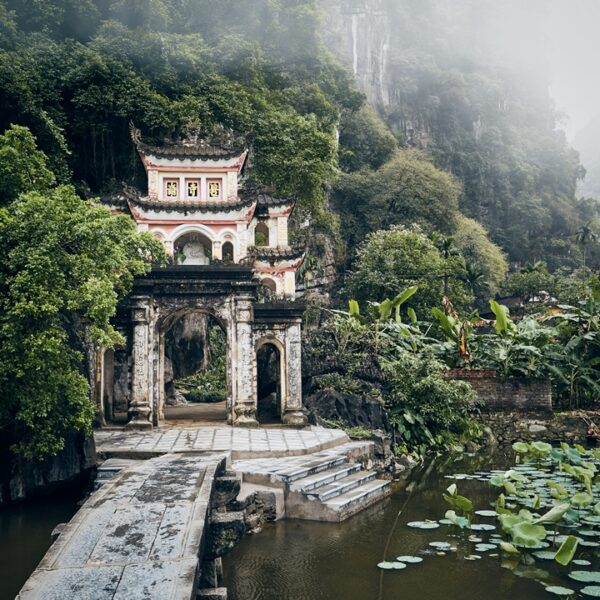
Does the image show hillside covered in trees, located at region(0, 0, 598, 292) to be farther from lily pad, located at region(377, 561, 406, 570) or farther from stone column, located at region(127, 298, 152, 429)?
lily pad, located at region(377, 561, 406, 570)

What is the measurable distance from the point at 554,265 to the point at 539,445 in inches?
1769

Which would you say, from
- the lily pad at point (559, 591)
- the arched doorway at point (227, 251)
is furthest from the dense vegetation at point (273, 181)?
the lily pad at point (559, 591)

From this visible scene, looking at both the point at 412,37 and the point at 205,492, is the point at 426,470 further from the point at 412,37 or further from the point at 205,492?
the point at 412,37

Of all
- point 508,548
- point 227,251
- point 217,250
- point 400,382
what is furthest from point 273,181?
point 508,548

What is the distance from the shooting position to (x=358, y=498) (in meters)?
9.80

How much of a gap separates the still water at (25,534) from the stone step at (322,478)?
137 inches

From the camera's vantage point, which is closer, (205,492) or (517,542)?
(205,492)

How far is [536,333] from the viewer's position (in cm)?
2006

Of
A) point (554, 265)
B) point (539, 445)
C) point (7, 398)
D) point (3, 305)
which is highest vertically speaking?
point (554, 265)

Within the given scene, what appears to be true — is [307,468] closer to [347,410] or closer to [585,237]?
[347,410]

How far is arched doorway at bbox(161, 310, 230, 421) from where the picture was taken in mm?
23672

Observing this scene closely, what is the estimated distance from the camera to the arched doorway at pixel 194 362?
23.7 meters

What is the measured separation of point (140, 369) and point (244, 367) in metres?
2.49

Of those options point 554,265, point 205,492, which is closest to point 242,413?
point 205,492
